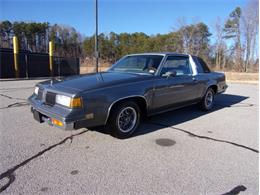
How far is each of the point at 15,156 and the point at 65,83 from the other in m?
1.44

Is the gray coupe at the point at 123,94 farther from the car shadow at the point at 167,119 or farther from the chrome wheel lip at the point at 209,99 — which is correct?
the chrome wheel lip at the point at 209,99

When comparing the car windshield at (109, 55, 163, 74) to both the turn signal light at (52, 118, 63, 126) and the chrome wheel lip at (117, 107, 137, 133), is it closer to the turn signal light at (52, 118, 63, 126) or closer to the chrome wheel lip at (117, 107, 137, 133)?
the chrome wheel lip at (117, 107, 137, 133)

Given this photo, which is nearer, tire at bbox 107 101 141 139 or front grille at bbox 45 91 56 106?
front grille at bbox 45 91 56 106

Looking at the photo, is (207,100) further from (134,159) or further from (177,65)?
(134,159)

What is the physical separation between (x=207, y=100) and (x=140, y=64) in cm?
264

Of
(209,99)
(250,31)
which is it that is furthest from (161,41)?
(209,99)

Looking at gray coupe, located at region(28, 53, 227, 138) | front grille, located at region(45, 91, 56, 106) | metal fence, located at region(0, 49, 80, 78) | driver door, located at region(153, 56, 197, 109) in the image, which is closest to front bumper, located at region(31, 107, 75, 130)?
gray coupe, located at region(28, 53, 227, 138)

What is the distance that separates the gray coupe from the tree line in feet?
93.3

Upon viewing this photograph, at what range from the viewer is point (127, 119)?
13.6ft

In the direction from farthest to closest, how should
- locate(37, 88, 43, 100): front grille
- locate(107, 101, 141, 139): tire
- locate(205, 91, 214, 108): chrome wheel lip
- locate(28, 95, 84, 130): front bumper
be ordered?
locate(205, 91, 214, 108): chrome wheel lip < locate(37, 88, 43, 100): front grille < locate(107, 101, 141, 139): tire < locate(28, 95, 84, 130): front bumper

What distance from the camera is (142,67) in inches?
189

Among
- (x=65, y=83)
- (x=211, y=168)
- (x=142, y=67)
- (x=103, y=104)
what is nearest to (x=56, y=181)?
(x=103, y=104)

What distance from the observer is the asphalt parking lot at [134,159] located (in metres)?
2.59

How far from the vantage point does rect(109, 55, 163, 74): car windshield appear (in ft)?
15.4
